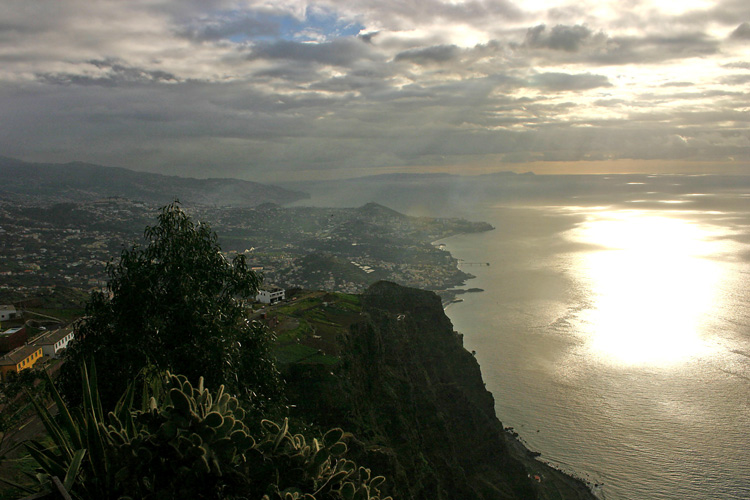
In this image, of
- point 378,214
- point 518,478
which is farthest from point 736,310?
point 378,214

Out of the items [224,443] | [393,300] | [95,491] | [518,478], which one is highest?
[224,443]

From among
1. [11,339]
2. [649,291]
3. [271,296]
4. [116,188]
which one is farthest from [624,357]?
[116,188]

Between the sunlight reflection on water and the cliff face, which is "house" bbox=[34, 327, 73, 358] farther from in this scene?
the sunlight reflection on water

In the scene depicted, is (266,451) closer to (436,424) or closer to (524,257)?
(436,424)

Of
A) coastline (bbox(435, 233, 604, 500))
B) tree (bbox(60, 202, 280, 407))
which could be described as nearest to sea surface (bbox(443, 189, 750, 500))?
coastline (bbox(435, 233, 604, 500))

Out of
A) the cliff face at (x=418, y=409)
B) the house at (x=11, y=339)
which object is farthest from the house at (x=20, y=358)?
the cliff face at (x=418, y=409)

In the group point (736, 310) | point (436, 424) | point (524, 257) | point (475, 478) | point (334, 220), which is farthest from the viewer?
point (334, 220)
